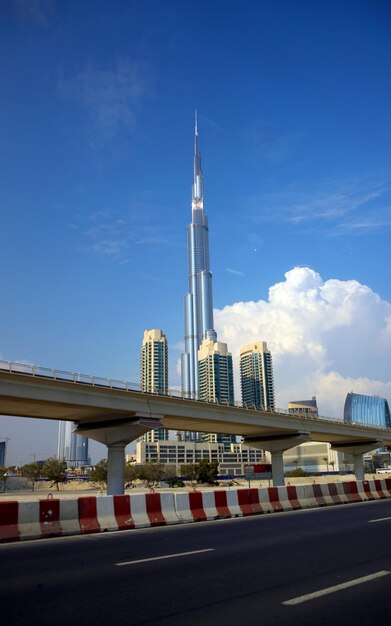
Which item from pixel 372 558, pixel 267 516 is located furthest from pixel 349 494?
pixel 372 558

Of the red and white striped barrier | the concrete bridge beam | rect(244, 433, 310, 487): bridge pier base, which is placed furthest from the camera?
the concrete bridge beam

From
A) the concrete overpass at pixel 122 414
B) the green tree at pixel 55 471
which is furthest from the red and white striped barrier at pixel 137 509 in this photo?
the green tree at pixel 55 471

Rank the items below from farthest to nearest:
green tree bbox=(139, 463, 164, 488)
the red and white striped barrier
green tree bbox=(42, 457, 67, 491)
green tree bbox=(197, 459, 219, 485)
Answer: green tree bbox=(139, 463, 164, 488) → green tree bbox=(197, 459, 219, 485) → green tree bbox=(42, 457, 67, 491) → the red and white striped barrier

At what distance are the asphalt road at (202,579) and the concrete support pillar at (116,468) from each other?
29800 millimetres

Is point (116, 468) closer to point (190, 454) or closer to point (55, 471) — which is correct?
point (55, 471)

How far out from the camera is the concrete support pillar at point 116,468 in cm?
4144

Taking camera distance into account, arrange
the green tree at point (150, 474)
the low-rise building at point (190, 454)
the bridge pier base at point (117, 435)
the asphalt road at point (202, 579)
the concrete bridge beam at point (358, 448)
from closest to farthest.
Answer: the asphalt road at point (202, 579), the bridge pier base at point (117, 435), the concrete bridge beam at point (358, 448), the green tree at point (150, 474), the low-rise building at point (190, 454)

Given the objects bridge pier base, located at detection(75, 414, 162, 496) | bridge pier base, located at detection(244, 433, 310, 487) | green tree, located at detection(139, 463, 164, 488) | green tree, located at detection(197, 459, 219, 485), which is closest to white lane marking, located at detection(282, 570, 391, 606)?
bridge pier base, located at detection(75, 414, 162, 496)

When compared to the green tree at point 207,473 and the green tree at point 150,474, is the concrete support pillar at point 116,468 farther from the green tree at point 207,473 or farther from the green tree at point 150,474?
the green tree at point 150,474

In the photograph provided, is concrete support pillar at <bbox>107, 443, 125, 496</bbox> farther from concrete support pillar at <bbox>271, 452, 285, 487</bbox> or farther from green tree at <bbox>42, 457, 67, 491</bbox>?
green tree at <bbox>42, 457, 67, 491</bbox>

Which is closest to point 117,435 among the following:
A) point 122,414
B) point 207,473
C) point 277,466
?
point 122,414

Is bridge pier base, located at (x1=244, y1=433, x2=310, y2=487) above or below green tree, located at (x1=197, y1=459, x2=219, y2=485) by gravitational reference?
above

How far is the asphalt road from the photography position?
5.53 m

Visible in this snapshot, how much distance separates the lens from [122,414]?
40.9 meters
